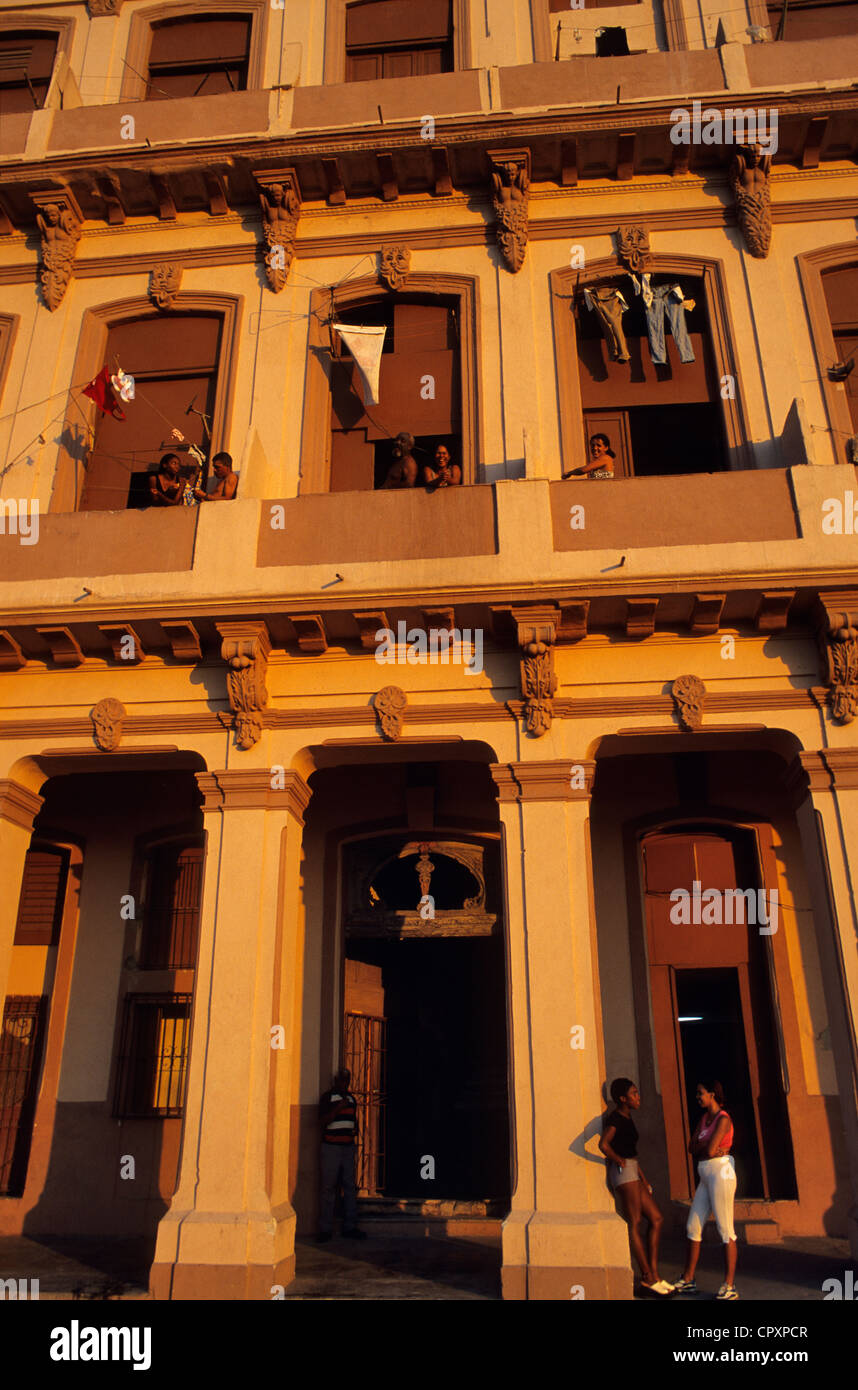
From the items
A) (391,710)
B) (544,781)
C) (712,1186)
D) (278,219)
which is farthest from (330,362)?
(712,1186)

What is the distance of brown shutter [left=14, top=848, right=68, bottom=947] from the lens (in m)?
12.5

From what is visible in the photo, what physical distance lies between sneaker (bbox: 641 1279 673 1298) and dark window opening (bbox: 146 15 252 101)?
49.2 ft

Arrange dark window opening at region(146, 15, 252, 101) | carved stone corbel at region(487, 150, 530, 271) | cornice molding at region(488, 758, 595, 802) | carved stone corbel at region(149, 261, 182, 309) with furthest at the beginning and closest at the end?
dark window opening at region(146, 15, 252, 101) → carved stone corbel at region(149, 261, 182, 309) → carved stone corbel at region(487, 150, 530, 271) → cornice molding at region(488, 758, 595, 802)

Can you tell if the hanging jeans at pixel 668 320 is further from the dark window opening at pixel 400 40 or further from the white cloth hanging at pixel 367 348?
the dark window opening at pixel 400 40

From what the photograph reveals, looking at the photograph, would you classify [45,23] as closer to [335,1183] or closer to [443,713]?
[443,713]

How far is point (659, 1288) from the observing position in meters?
8.02

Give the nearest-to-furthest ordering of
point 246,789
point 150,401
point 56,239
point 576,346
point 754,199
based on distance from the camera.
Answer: point 246,789, point 754,199, point 576,346, point 150,401, point 56,239

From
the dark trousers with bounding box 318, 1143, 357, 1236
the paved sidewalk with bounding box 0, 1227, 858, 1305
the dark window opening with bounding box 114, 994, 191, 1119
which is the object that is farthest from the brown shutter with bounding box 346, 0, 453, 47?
the paved sidewalk with bounding box 0, 1227, 858, 1305

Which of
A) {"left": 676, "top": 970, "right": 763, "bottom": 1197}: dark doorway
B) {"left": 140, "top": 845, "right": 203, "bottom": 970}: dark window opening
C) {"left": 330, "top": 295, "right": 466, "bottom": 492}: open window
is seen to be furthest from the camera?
{"left": 140, "top": 845, "right": 203, "bottom": 970}: dark window opening

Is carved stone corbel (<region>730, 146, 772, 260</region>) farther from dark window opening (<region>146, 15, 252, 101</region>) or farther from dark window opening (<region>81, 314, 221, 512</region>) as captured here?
dark window opening (<region>146, 15, 252, 101</region>)

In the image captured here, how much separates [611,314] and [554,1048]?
26.8 ft

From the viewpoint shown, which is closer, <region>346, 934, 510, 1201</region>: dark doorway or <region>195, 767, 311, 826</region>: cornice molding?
<region>195, 767, 311, 826</region>: cornice molding

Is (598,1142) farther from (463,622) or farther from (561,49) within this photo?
(561,49)

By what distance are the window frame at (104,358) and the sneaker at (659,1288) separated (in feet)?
30.7
